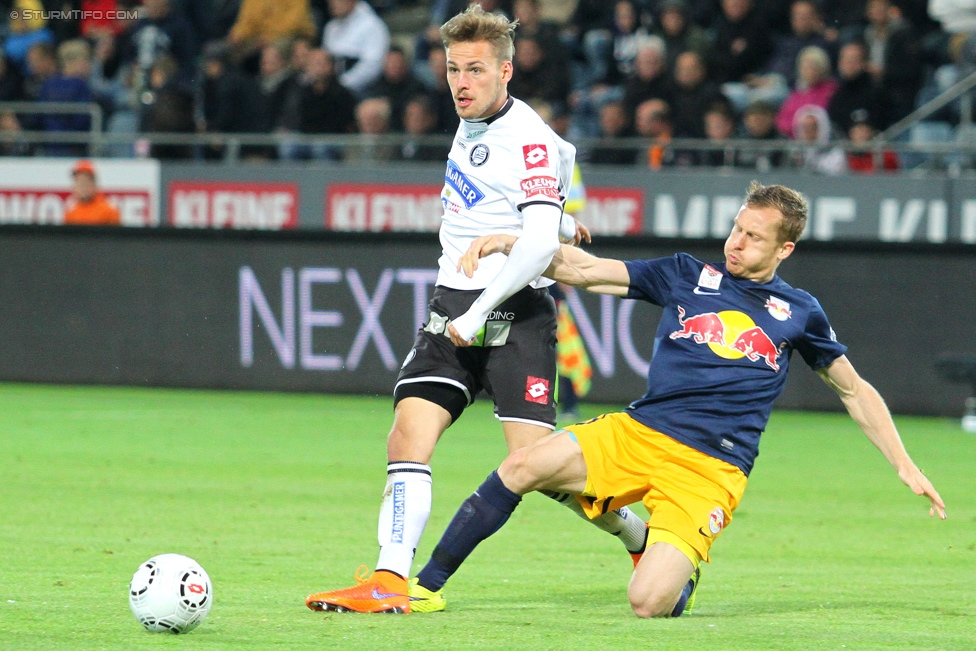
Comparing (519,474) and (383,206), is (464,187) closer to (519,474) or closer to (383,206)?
(519,474)

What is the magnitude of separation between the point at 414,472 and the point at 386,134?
11915 mm

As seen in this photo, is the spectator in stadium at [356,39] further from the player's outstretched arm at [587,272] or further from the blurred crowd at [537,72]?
the player's outstretched arm at [587,272]

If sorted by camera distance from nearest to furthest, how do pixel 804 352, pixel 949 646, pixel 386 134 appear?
1. pixel 949 646
2. pixel 804 352
3. pixel 386 134

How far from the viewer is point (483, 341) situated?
19.2ft

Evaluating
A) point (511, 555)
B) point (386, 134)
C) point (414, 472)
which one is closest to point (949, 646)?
point (414, 472)

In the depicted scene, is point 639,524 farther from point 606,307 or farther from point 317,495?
point 606,307

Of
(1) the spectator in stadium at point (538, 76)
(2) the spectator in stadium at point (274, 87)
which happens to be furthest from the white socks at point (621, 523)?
(2) the spectator in stadium at point (274, 87)

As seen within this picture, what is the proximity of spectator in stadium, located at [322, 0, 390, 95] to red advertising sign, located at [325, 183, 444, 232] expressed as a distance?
267 cm

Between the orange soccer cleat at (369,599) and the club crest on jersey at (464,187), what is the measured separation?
1.43 meters

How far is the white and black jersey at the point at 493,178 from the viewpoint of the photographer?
5.75 meters

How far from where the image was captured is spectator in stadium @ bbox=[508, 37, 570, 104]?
1748 centimetres

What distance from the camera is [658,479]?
19.0 ft

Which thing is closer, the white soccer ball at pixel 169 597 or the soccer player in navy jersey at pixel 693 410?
the white soccer ball at pixel 169 597

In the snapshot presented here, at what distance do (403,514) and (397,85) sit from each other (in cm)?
1289
